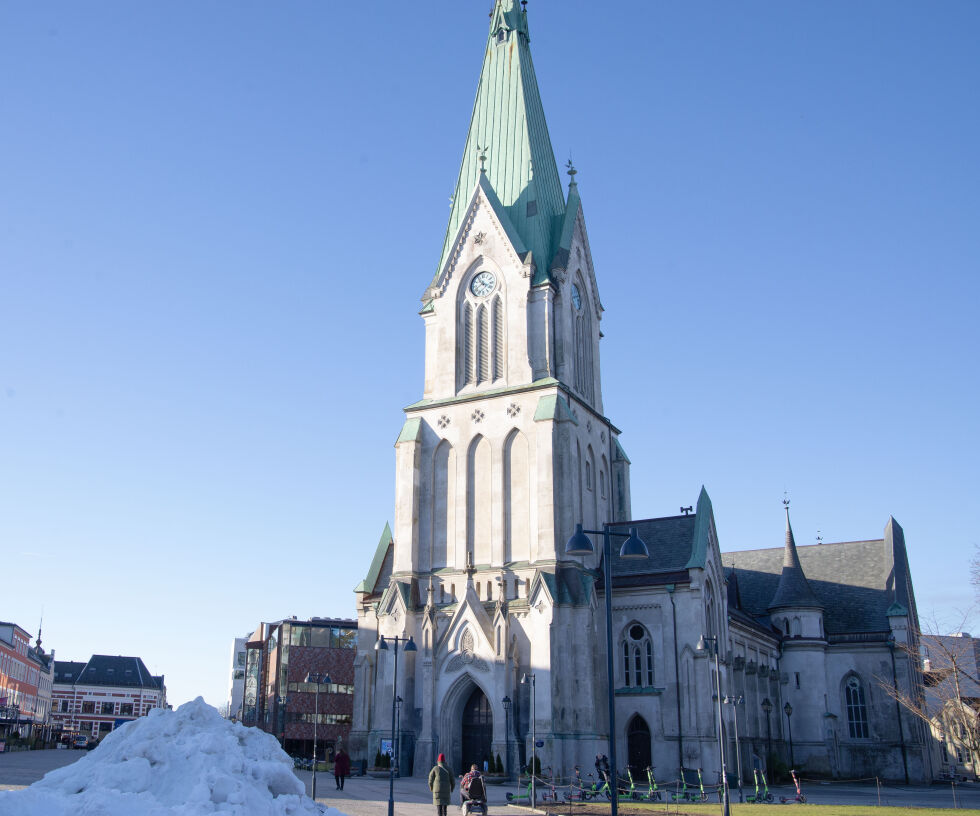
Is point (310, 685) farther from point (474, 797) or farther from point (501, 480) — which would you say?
point (474, 797)

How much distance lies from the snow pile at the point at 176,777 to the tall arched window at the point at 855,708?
51.5 metres

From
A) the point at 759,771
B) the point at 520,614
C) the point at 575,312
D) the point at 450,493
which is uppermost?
the point at 575,312

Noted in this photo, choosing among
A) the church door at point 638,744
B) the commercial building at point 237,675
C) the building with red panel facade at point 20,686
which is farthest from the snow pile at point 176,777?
the commercial building at point 237,675

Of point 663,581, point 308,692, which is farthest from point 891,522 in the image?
point 308,692

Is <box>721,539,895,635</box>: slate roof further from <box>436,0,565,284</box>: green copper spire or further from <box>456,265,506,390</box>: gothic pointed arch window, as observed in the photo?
<box>436,0,565,284</box>: green copper spire

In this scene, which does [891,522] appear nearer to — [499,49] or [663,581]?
[663,581]

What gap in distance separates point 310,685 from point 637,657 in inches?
1704

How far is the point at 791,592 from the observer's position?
62.5m

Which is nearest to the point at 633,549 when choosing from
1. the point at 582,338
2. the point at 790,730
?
the point at 582,338

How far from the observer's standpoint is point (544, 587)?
145ft

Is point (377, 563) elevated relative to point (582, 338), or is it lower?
lower

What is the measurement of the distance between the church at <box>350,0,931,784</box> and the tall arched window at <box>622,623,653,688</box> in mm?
108

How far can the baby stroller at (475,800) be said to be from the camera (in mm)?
23844

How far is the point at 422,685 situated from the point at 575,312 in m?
22.3
